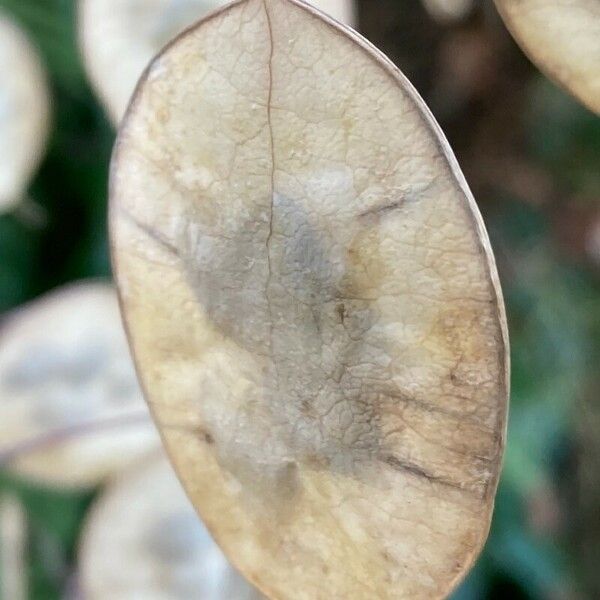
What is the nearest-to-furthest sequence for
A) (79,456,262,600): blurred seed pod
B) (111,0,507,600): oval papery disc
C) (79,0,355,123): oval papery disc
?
(111,0,507,600): oval papery disc
(79,0,355,123): oval papery disc
(79,456,262,600): blurred seed pod

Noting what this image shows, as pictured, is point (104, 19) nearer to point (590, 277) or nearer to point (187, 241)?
point (187, 241)

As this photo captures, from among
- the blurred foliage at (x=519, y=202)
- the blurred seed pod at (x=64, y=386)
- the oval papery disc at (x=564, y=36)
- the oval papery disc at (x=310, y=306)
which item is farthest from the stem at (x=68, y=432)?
the oval papery disc at (x=564, y=36)

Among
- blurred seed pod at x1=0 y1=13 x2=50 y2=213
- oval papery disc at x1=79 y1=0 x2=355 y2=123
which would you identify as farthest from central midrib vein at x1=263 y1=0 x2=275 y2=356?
blurred seed pod at x1=0 y1=13 x2=50 y2=213

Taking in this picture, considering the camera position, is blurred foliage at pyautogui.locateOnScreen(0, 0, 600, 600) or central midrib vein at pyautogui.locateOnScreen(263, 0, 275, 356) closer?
central midrib vein at pyautogui.locateOnScreen(263, 0, 275, 356)

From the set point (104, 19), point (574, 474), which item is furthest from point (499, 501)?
point (104, 19)

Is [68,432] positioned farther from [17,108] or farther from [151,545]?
[17,108]

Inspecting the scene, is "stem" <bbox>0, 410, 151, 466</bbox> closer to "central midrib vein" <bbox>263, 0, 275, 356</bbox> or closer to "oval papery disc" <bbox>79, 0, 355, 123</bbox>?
"oval papery disc" <bbox>79, 0, 355, 123</bbox>
